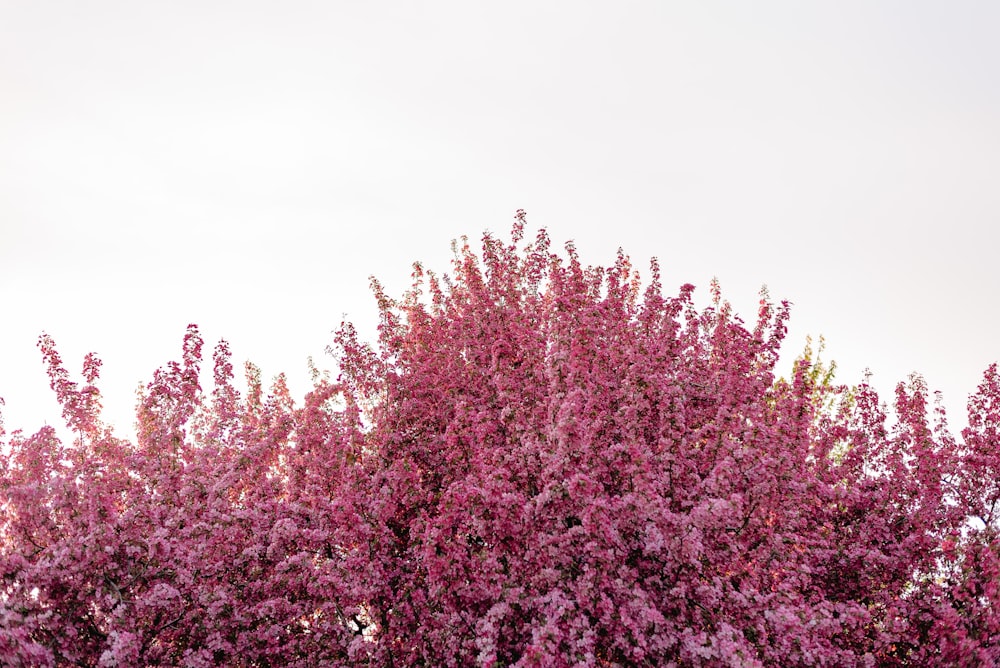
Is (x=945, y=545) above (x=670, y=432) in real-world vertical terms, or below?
below

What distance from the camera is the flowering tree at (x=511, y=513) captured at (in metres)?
11.3

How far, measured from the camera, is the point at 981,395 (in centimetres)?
1781

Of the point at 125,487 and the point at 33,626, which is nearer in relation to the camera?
the point at 33,626

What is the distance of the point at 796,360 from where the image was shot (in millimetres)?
17500

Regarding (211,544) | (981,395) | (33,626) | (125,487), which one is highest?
(981,395)

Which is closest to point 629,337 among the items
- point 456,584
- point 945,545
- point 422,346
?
point 422,346

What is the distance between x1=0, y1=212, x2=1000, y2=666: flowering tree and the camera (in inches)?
446

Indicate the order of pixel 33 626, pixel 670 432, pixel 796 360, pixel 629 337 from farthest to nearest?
pixel 796 360, pixel 629 337, pixel 670 432, pixel 33 626

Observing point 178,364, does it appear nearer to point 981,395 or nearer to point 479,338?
point 479,338

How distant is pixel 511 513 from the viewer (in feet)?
37.9

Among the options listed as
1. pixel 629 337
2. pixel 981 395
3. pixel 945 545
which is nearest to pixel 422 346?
pixel 629 337

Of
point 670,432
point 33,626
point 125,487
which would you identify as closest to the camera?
point 33,626

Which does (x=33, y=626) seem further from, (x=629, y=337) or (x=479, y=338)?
(x=629, y=337)

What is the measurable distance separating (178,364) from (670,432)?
9.76 metres
